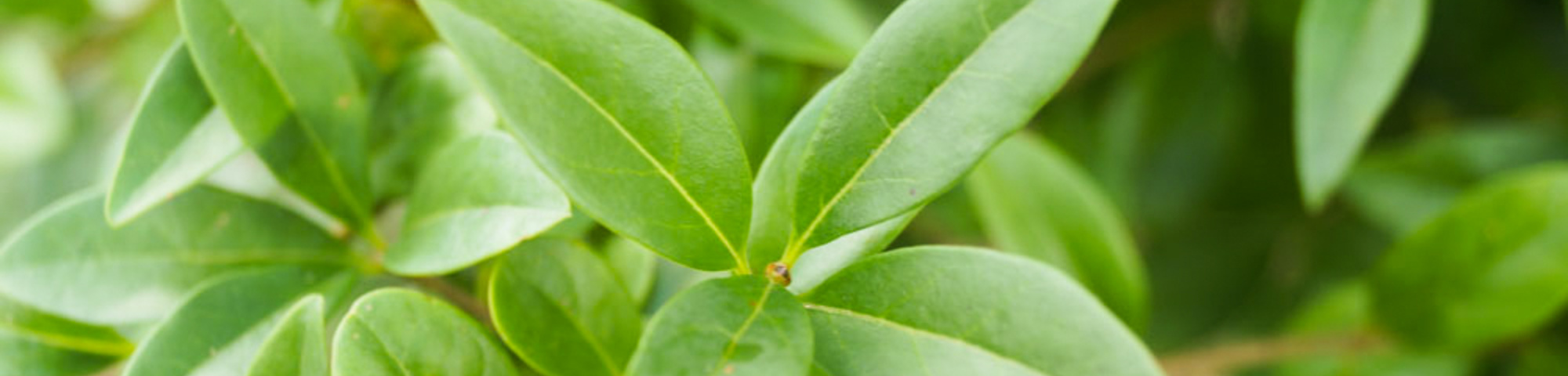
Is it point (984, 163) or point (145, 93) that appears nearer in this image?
point (145, 93)

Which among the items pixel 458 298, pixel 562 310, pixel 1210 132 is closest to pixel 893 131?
pixel 562 310

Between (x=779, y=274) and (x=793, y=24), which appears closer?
(x=779, y=274)

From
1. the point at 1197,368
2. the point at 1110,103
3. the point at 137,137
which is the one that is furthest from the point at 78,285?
the point at 1110,103

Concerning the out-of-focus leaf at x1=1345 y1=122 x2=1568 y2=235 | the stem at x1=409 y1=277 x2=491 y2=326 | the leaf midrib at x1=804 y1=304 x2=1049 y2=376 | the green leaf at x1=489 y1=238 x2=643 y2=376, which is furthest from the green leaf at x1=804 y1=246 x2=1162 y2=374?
the out-of-focus leaf at x1=1345 y1=122 x2=1568 y2=235

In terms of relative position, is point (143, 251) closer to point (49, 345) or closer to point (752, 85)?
point (49, 345)

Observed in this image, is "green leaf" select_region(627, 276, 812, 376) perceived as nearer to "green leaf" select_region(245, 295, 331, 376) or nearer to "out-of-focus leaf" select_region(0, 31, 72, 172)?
"green leaf" select_region(245, 295, 331, 376)

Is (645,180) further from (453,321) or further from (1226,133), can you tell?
(1226,133)

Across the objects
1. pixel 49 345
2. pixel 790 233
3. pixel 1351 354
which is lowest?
pixel 1351 354
